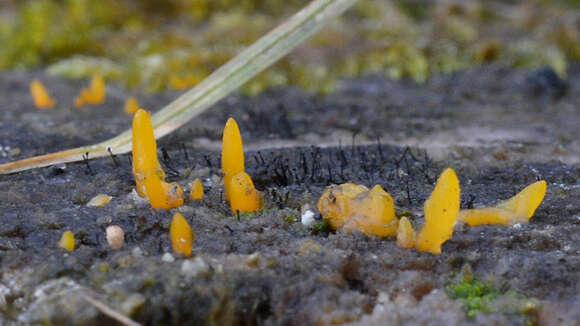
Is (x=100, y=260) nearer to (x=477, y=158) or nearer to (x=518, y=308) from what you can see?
(x=518, y=308)

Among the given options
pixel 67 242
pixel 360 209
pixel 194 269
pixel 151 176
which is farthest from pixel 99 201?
pixel 360 209

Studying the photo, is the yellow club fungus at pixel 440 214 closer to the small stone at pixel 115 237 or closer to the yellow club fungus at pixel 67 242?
the small stone at pixel 115 237

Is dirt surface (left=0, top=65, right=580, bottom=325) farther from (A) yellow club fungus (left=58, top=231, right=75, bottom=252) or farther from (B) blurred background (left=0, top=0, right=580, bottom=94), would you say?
(B) blurred background (left=0, top=0, right=580, bottom=94)

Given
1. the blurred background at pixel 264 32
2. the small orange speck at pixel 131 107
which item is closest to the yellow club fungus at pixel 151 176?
the small orange speck at pixel 131 107

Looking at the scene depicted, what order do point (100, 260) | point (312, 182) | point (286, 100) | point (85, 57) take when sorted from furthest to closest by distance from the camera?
point (85, 57) → point (286, 100) → point (312, 182) → point (100, 260)

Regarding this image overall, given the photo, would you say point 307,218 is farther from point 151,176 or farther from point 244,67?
point 244,67

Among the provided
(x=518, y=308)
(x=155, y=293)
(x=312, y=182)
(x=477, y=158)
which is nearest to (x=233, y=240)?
(x=155, y=293)
